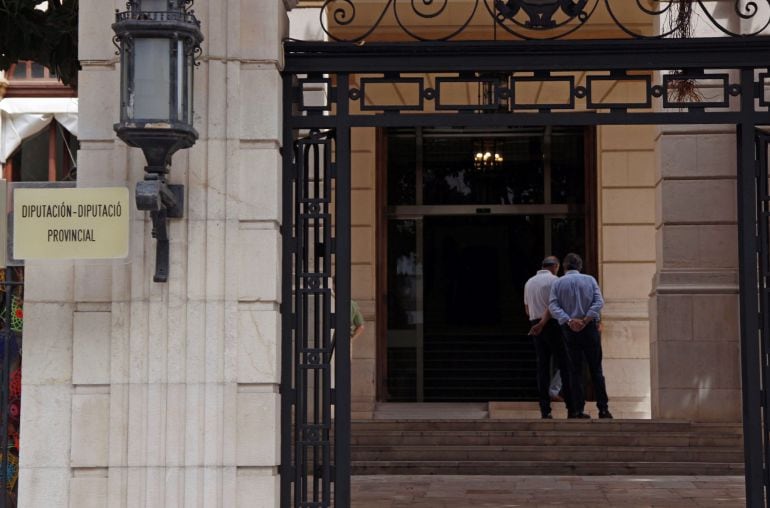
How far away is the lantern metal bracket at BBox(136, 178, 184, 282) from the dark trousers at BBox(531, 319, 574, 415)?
840 cm

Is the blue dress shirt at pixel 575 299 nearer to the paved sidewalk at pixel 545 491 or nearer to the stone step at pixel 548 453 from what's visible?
the stone step at pixel 548 453

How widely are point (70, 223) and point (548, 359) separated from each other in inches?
371

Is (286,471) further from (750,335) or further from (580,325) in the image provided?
(580,325)

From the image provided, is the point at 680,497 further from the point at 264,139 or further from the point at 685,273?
the point at 264,139

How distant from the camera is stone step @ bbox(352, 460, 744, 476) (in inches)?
531

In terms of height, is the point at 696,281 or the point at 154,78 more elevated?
the point at 154,78

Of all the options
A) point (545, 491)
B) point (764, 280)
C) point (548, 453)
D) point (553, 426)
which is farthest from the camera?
point (553, 426)

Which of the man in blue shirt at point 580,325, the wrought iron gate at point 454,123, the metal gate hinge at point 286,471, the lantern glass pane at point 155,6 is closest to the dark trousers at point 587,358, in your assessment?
the man in blue shirt at point 580,325

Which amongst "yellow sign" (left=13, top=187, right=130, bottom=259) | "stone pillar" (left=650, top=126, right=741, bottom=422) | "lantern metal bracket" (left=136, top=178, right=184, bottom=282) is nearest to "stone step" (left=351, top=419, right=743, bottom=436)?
"stone pillar" (left=650, top=126, right=741, bottom=422)

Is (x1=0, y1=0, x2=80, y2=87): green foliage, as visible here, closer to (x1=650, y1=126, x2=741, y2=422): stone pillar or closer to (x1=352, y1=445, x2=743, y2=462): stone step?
(x1=352, y1=445, x2=743, y2=462): stone step

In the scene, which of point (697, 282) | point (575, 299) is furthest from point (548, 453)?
point (697, 282)

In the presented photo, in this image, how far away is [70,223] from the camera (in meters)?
7.56

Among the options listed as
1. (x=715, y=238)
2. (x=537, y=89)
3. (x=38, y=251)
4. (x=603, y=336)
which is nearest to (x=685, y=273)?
(x=715, y=238)

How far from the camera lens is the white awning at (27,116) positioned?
2095 cm
